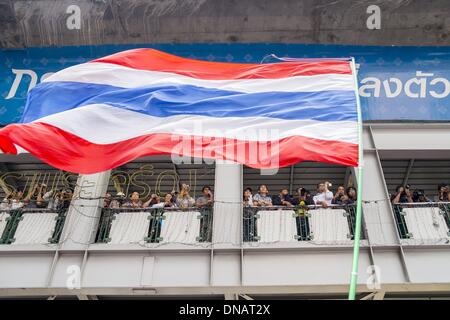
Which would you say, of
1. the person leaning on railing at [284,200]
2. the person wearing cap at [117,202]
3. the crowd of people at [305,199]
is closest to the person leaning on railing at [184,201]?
the crowd of people at [305,199]

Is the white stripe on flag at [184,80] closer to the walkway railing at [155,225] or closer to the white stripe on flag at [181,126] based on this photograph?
the white stripe on flag at [181,126]

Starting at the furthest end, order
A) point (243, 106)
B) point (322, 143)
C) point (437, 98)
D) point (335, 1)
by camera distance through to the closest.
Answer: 1. point (335, 1)
2. point (437, 98)
3. point (243, 106)
4. point (322, 143)

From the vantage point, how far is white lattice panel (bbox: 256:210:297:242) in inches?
521

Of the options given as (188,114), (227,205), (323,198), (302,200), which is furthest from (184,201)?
(188,114)

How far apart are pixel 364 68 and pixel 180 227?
904 centimetres

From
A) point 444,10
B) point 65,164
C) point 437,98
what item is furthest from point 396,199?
point 65,164

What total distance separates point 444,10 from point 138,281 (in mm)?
13918

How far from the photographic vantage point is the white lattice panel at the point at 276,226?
521 inches

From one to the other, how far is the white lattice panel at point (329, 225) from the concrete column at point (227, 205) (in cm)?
193

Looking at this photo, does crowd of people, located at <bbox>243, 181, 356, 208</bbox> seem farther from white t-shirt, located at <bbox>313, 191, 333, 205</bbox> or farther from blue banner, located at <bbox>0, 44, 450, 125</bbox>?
blue banner, located at <bbox>0, 44, 450, 125</bbox>

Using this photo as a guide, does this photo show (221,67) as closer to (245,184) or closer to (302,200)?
(302,200)

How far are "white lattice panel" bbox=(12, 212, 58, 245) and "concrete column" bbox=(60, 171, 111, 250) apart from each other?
521mm

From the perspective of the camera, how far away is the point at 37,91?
10.0 metres

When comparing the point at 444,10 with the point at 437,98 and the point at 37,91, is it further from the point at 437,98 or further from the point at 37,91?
the point at 37,91
